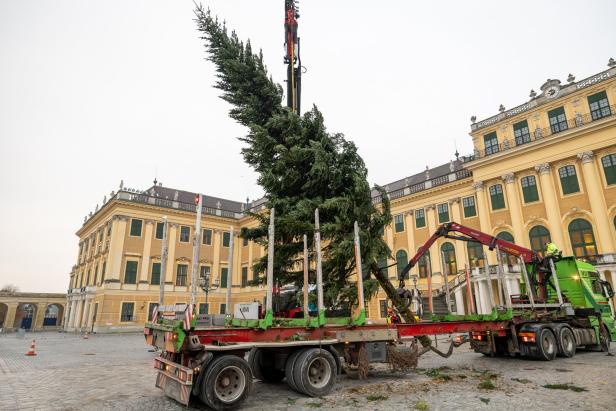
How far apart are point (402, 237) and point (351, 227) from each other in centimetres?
2524

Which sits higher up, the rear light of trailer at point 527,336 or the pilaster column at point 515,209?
the pilaster column at point 515,209

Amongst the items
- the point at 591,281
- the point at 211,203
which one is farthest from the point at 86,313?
the point at 591,281

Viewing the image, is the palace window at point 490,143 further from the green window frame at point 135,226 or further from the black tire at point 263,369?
the green window frame at point 135,226

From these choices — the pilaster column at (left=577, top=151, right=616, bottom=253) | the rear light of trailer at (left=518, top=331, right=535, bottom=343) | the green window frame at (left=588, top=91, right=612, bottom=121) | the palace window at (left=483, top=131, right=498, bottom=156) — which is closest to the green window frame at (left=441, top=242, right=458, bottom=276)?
the palace window at (left=483, top=131, right=498, bottom=156)

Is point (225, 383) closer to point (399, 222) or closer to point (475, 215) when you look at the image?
point (475, 215)

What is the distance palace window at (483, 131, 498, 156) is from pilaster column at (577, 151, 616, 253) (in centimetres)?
636

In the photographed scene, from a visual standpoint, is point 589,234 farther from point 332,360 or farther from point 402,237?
point 332,360

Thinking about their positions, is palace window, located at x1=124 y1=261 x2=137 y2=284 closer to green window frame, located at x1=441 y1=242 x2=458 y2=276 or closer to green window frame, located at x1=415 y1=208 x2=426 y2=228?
green window frame, located at x1=415 y1=208 x2=426 y2=228

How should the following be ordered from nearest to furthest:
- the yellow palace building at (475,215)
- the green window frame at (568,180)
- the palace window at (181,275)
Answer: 1. the yellow palace building at (475,215)
2. the green window frame at (568,180)
3. the palace window at (181,275)

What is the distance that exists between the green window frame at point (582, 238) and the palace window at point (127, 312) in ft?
129

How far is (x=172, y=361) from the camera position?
704 centimetres

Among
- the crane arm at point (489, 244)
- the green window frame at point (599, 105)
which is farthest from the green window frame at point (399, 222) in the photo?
the crane arm at point (489, 244)

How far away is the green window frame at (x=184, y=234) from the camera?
141 ft

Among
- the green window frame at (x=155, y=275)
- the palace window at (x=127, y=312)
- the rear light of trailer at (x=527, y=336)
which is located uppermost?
the green window frame at (x=155, y=275)
